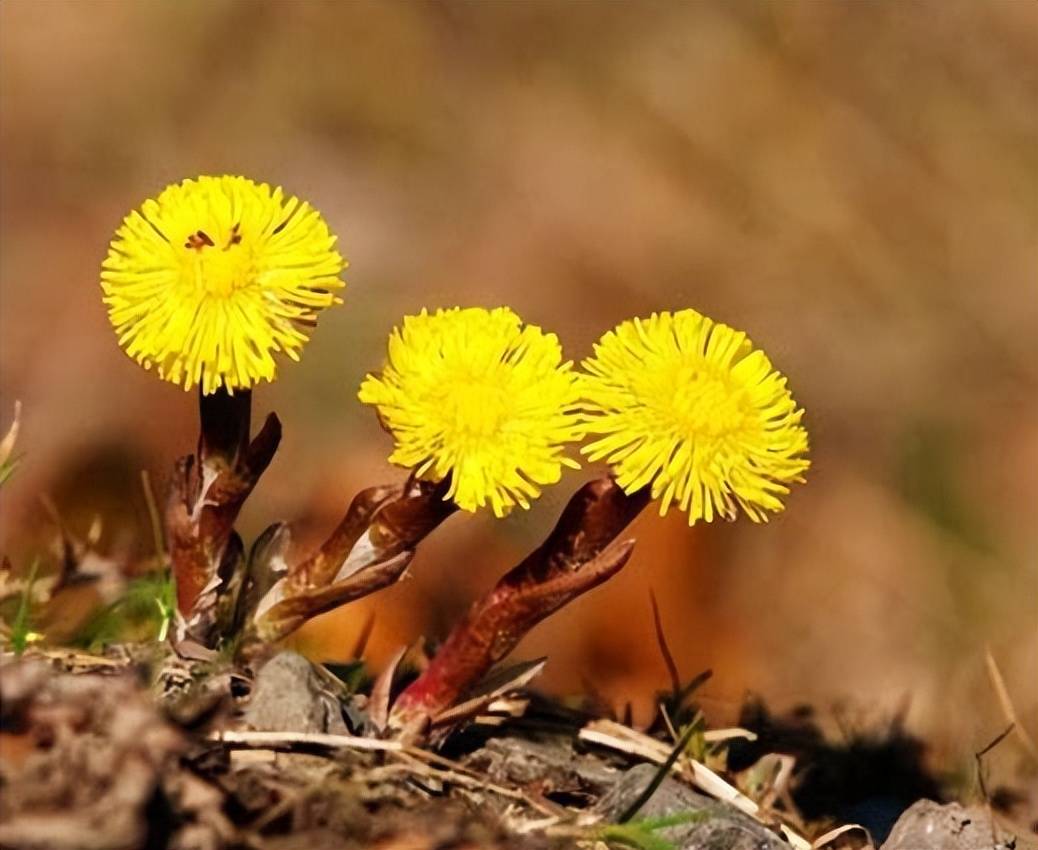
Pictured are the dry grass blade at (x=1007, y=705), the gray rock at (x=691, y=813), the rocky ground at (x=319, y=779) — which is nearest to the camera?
the rocky ground at (x=319, y=779)

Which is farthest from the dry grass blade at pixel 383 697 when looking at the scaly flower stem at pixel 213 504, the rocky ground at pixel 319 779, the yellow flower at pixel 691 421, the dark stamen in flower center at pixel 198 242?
the dark stamen in flower center at pixel 198 242

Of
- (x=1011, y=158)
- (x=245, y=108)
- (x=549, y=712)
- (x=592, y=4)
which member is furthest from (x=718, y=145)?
(x=549, y=712)

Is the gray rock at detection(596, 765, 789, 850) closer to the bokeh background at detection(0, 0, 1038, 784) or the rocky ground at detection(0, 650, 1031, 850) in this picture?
the rocky ground at detection(0, 650, 1031, 850)

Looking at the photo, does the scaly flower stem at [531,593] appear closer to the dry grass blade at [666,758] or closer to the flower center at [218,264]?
the dry grass blade at [666,758]

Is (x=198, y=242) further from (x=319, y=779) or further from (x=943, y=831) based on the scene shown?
(x=943, y=831)

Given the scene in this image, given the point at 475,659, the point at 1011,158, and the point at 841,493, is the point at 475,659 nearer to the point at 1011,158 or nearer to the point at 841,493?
the point at 841,493

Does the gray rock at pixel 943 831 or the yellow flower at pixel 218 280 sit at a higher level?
the yellow flower at pixel 218 280

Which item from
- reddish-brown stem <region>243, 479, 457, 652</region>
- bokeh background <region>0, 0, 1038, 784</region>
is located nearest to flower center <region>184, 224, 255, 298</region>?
reddish-brown stem <region>243, 479, 457, 652</region>
